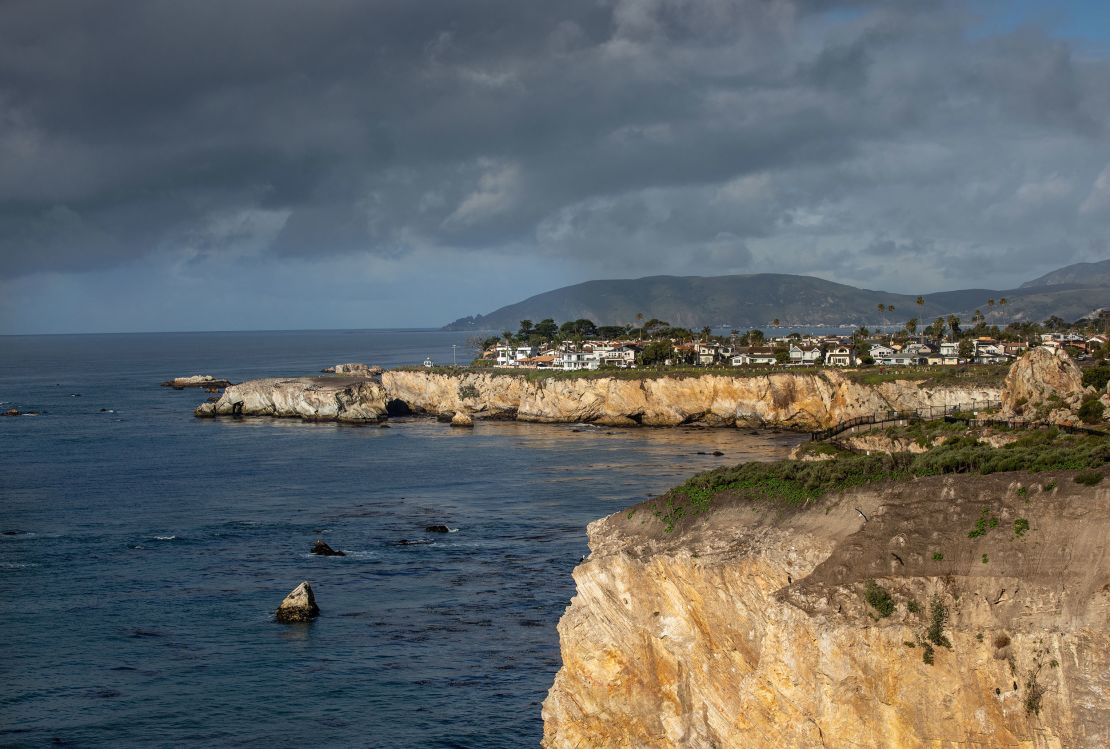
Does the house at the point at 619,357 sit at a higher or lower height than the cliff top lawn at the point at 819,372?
higher

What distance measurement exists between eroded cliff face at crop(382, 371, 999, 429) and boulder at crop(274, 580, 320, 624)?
240 feet

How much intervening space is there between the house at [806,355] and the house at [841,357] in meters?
1.48

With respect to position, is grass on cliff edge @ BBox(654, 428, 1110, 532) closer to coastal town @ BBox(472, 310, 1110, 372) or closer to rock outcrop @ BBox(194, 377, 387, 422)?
coastal town @ BBox(472, 310, 1110, 372)

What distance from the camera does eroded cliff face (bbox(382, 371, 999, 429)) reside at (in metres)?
107

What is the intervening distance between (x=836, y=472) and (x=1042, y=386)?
51.6 meters

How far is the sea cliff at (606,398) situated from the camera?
109m

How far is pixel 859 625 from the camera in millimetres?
19734

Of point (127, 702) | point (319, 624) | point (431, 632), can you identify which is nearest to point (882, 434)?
point (431, 632)

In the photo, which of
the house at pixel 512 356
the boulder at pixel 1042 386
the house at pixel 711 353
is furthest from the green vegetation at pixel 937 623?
the house at pixel 512 356

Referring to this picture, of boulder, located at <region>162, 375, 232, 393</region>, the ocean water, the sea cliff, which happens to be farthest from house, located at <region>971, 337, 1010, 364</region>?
boulder, located at <region>162, 375, 232, 393</region>

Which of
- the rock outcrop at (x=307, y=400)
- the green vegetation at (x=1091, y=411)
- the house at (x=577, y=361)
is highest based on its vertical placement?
the house at (x=577, y=361)

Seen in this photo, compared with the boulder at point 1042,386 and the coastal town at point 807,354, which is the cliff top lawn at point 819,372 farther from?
the boulder at point 1042,386

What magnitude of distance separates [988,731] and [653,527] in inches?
381

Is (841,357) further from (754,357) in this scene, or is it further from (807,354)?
(754,357)
